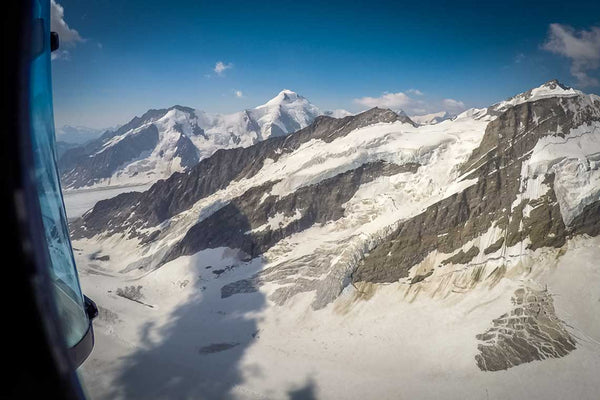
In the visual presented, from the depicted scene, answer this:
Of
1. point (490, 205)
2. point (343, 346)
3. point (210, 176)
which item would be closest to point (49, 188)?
point (343, 346)

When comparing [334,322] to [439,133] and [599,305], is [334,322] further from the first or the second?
[439,133]

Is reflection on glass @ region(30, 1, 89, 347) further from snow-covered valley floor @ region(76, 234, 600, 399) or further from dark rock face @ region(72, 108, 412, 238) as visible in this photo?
dark rock face @ region(72, 108, 412, 238)

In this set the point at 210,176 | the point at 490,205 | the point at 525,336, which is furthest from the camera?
the point at 210,176

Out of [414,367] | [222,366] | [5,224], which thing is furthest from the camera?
[222,366]

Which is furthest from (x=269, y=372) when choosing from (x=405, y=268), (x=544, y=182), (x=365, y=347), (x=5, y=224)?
(x=544, y=182)

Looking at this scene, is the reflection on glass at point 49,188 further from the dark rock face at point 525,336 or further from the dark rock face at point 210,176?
the dark rock face at point 210,176

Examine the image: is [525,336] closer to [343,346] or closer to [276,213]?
[343,346]
